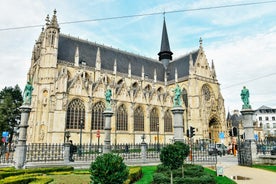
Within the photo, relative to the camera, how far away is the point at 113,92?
108 ft

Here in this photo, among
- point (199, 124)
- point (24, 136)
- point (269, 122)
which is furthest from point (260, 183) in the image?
point (269, 122)

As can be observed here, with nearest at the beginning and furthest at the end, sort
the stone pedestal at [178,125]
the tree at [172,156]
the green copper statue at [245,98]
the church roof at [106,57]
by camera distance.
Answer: the tree at [172,156] → the stone pedestal at [178,125] → the green copper statue at [245,98] → the church roof at [106,57]

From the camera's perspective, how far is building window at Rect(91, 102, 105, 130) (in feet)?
100

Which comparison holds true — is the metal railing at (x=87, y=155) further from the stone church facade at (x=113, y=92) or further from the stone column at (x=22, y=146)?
the stone church facade at (x=113, y=92)

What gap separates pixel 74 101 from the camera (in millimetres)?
29109

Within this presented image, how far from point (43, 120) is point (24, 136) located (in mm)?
14987

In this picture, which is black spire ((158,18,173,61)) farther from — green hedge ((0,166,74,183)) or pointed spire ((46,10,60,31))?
green hedge ((0,166,74,183))

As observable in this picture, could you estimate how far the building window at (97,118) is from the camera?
30.5 meters

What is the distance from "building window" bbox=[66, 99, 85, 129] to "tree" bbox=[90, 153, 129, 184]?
79.4 ft

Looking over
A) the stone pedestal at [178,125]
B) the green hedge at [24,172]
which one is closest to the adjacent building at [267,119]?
the stone pedestal at [178,125]

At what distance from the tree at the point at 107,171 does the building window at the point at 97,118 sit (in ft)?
84.4

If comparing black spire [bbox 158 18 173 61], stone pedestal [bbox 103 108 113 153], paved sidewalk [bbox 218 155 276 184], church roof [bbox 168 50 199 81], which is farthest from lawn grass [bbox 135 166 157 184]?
black spire [bbox 158 18 173 61]

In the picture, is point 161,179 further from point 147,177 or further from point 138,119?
point 138,119

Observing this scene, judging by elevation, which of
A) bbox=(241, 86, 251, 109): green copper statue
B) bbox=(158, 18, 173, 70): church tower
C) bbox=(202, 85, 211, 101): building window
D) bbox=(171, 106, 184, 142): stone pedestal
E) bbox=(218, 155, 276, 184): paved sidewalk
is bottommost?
bbox=(218, 155, 276, 184): paved sidewalk
